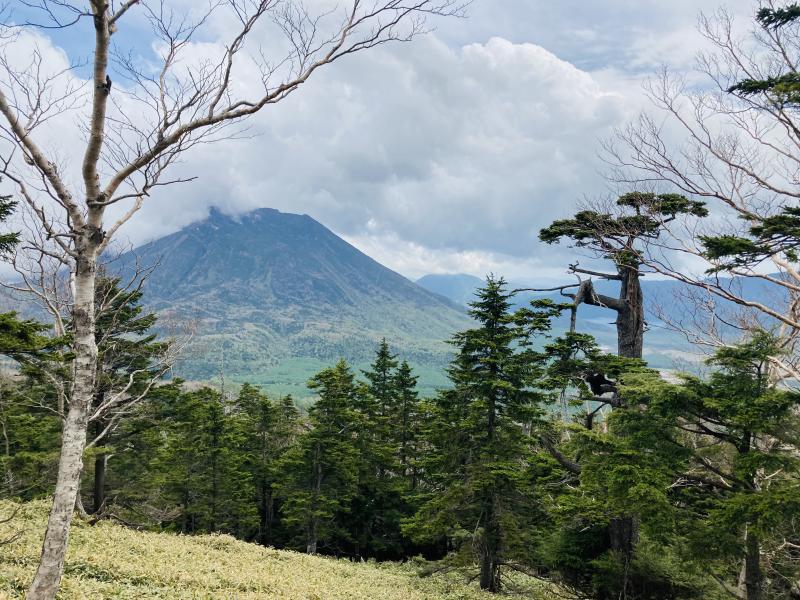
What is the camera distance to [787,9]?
1091 cm

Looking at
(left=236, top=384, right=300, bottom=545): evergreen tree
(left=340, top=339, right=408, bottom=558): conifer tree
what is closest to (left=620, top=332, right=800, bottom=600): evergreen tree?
(left=340, top=339, right=408, bottom=558): conifer tree

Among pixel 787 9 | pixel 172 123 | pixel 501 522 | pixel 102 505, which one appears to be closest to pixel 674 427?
pixel 501 522

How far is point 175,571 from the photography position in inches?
436

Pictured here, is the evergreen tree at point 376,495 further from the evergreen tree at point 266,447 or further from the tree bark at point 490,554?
the tree bark at point 490,554

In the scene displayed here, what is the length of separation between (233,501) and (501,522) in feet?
71.1

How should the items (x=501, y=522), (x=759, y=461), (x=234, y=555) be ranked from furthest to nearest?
(x=501, y=522) → (x=234, y=555) → (x=759, y=461)

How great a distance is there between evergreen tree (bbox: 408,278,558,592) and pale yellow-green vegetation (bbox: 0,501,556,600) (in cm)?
203

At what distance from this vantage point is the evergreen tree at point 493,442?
17578mm

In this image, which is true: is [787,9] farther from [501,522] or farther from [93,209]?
[501,522]

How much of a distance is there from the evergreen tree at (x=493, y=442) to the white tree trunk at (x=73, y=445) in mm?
13435

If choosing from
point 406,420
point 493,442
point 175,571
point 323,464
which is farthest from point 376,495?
point 175,571

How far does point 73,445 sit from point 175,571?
661cm

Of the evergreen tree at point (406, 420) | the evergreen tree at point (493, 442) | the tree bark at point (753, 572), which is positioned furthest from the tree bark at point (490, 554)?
the evergreen tree at point (406, 420)

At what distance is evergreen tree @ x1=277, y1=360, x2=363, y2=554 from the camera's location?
28875 mm
